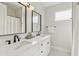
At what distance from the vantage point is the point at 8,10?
129 cm

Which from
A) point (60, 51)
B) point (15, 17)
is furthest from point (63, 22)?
point (15, 17)

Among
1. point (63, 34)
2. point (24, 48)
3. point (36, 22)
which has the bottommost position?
point (24, 48)

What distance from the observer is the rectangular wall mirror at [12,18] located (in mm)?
1180

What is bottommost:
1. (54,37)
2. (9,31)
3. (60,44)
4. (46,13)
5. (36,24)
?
(60,44)

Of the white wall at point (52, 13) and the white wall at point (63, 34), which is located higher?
the white wall at point (52, 13)

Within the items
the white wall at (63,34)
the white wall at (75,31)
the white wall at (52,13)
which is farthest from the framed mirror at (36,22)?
the white wall at (75,31)

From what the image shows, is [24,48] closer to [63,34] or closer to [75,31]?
[63,34]

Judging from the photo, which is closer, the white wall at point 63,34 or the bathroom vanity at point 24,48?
the bathroom vanity at point 24,48

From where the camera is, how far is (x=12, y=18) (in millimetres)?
1341

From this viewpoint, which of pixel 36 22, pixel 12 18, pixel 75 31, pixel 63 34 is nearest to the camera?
pixel 12 18

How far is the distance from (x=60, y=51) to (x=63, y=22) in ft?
2.03

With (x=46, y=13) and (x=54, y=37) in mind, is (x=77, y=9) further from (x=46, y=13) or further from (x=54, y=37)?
(x=54, y=37)

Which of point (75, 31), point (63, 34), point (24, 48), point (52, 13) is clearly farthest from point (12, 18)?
point (75, 31)

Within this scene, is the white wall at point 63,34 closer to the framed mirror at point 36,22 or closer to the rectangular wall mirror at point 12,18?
the framed mirror at point 36,22
